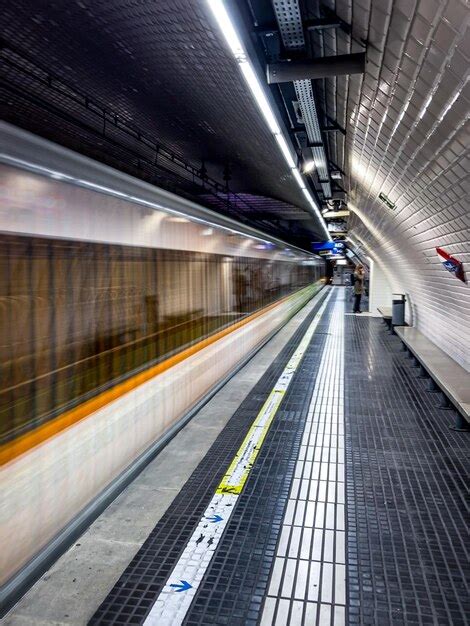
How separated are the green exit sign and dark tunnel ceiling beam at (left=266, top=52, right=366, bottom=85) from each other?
2.92 metres

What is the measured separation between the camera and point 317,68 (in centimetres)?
336

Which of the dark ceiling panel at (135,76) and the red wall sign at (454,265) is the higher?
the dark ceiling panel at (135,76)

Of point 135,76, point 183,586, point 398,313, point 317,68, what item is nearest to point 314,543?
point 183,586

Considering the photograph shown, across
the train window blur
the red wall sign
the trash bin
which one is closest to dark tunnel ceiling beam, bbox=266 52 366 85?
the train window blur

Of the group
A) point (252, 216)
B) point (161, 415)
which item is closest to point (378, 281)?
point (252, 216)

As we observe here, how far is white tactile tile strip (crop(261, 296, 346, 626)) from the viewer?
2.18 meters

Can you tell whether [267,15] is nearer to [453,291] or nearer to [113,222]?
[113,222]

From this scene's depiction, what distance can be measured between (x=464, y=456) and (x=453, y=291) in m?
2.35

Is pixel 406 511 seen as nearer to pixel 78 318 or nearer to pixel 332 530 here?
pixel 332 530

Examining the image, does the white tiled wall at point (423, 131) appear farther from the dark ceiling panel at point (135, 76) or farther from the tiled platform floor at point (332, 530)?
the tiled platform floor at point (332, 530)

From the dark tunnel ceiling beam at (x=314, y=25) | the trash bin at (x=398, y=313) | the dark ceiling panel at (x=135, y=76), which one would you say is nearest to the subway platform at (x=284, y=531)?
the dark ceiling panel at (x=135, y=76)

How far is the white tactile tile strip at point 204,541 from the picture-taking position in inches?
85.7

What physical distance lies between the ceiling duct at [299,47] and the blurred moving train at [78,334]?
1.36 m

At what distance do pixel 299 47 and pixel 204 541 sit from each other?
3.34 metres
